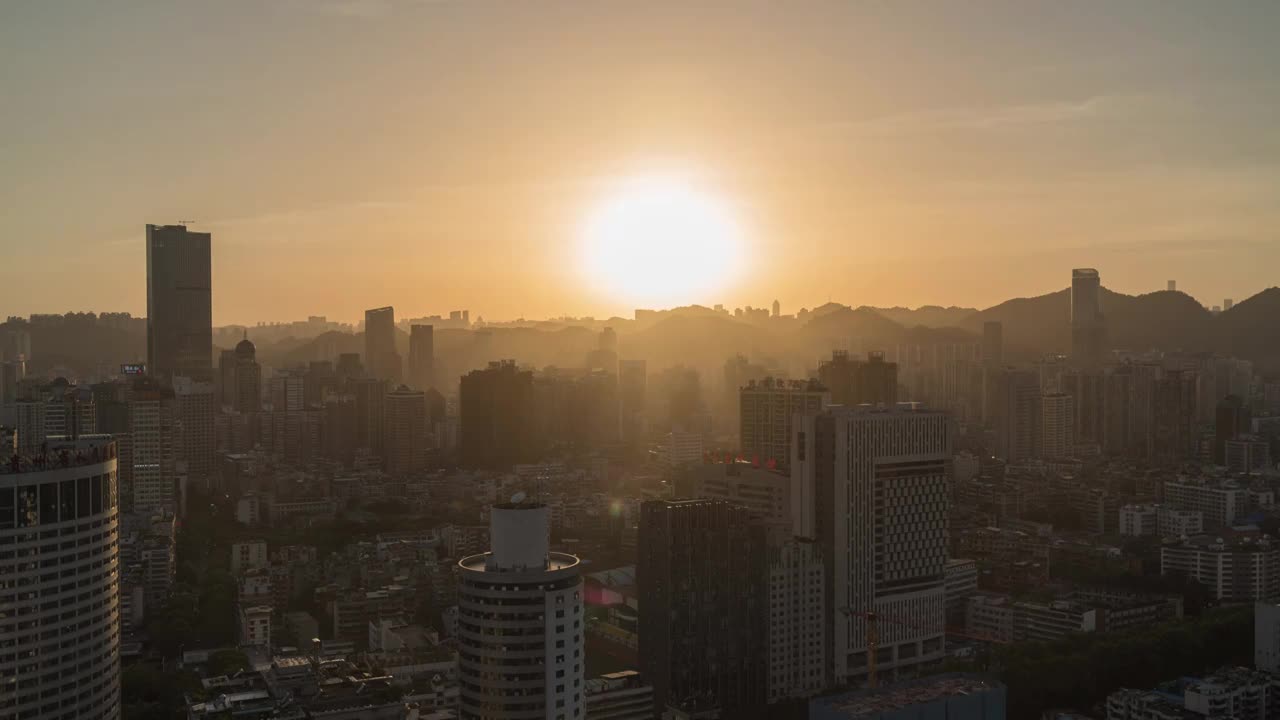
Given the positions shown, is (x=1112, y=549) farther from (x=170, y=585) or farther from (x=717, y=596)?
(x=170, y=585)

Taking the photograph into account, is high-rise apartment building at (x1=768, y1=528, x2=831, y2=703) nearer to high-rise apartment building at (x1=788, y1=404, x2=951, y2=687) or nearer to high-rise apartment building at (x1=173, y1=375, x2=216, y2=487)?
high-rise apartment building at (x1=788, y1=404, x2=951, y2=687)

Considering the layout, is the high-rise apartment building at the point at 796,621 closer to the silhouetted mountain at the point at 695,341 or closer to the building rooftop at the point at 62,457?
the building rooftop at the point at 62,457

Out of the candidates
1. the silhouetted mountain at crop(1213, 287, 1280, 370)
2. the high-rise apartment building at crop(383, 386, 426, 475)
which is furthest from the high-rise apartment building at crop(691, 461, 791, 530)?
the silhouetted mountain at crop(1213, 287, 1280, 370)

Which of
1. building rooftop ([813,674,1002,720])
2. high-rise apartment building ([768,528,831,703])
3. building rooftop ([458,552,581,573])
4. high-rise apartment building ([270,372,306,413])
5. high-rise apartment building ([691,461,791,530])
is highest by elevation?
high-rise apartment building ([270,372,306,413])

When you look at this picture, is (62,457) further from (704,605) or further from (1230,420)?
(1230,420)

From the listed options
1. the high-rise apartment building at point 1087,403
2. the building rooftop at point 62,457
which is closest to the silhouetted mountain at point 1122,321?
the high-rise apartment building at point 1087,403

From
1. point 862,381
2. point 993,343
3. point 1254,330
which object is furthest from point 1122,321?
point 862,381
